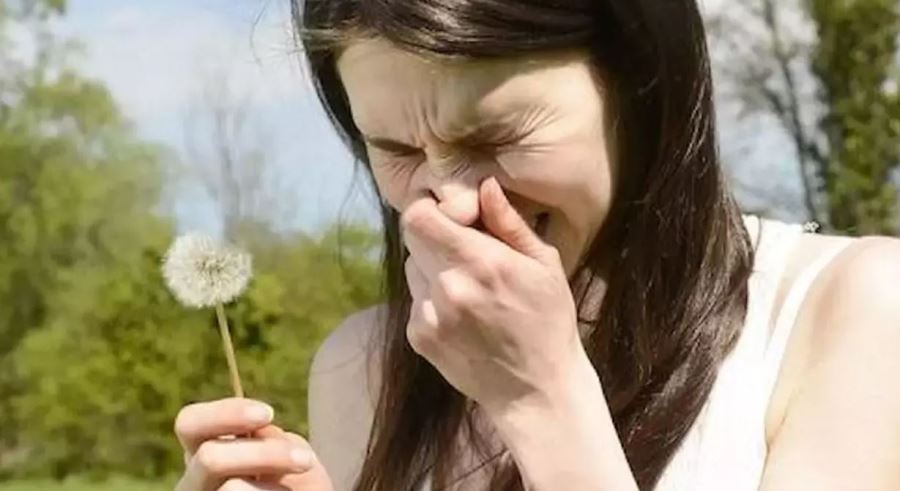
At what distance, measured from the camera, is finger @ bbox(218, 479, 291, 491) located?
100 cm

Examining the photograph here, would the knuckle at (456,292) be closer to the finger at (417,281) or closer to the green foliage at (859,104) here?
the finger at (417,281)

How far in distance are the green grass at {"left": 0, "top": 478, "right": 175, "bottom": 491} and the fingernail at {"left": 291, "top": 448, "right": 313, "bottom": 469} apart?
20.3ft

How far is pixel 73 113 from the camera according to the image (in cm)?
825

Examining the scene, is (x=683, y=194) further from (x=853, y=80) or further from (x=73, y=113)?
(x=73, y=113)

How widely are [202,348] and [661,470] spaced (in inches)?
219

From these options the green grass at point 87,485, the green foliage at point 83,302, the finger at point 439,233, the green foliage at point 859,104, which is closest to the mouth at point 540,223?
the finger at point 439,233

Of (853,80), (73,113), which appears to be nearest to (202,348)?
(73,113)

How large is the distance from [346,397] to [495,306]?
0.36m

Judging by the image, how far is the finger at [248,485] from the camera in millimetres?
999

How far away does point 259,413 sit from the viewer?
0.98 metres

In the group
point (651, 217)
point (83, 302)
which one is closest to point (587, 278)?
point (651, 217)

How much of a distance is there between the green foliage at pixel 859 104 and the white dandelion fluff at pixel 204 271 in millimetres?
5971

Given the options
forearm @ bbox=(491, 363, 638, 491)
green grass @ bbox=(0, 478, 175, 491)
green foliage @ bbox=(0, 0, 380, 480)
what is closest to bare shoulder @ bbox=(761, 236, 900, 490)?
forearm @ bbox=(491, 363, 638, 491)

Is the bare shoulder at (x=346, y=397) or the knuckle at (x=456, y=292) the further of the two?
the bare shoulder at (x=346, y=397)
